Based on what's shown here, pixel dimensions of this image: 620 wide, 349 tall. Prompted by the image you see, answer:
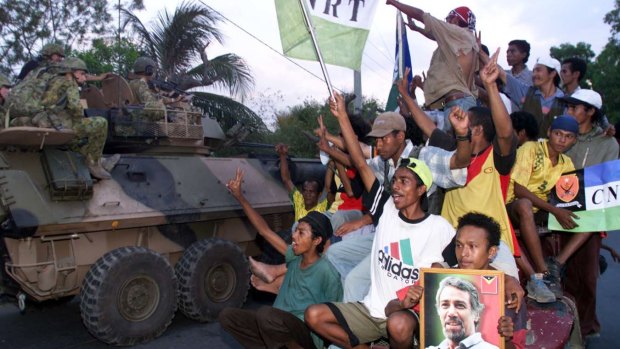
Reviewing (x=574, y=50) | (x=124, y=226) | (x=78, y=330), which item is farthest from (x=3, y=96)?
(x=574, y=50)

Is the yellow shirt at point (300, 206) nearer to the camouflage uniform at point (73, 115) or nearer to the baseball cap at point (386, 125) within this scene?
the camouflage uniform at point (73, 115)

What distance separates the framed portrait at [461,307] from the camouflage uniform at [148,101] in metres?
5.20

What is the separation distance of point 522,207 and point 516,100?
73.6 inches

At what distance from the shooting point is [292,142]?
2116cm

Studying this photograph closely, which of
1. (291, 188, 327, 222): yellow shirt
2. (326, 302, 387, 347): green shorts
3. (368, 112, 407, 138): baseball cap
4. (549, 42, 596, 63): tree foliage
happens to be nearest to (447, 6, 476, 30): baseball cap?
(368, 112, 407, 138): baseball cap

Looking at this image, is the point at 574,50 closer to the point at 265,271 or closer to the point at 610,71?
the point at 610,71

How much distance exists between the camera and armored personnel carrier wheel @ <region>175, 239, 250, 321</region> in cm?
692

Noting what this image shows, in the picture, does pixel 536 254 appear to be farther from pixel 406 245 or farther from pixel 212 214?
pixel 212 214

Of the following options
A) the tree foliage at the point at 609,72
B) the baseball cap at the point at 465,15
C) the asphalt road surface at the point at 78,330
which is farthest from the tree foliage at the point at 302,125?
the baseball cap at the point at 465,15

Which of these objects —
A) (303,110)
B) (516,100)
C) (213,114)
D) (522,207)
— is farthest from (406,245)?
(303,110)

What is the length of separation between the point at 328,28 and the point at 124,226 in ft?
10.2

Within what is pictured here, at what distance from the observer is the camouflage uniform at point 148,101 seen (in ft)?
24.8

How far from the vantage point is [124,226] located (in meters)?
6.54

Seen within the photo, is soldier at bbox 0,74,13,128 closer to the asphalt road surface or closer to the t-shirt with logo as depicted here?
the asphalt road surface
